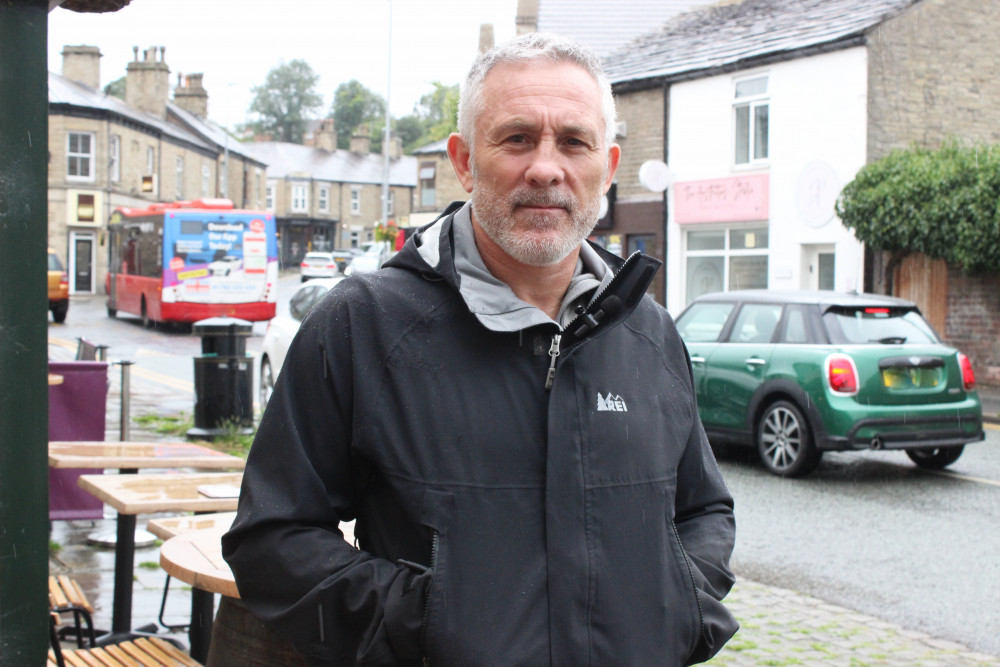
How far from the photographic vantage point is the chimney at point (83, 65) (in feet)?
164

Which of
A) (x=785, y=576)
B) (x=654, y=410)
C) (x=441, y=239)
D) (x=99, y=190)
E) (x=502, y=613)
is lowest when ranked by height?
(x=785, y=576)

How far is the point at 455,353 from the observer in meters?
2.05

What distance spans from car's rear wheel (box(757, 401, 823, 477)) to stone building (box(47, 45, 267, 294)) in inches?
1274

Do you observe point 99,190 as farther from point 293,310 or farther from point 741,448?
point 741,448

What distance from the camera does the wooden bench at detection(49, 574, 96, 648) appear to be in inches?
174

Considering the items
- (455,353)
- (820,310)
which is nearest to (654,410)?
(455,353)

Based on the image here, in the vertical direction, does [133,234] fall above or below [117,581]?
above

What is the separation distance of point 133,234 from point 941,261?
20.9 metres

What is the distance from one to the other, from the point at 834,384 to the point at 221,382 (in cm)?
598

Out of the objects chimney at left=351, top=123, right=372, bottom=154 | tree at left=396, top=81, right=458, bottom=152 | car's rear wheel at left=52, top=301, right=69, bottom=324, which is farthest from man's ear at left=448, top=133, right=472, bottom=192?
tree at left=396, top=81, right=458, bottom=152

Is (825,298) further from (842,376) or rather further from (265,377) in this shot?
(265,377)

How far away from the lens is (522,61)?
2.21 metres

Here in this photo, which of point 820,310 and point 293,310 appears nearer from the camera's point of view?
point 820,310

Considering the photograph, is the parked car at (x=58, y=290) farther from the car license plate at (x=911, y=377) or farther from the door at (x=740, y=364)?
the car license plate at (x=911, y=377)
